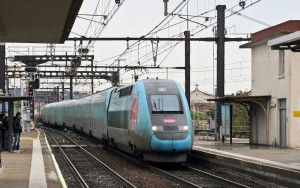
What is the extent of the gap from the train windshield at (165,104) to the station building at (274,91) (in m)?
5.49

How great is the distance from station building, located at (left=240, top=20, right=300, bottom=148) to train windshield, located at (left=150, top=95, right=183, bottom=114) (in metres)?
5.49

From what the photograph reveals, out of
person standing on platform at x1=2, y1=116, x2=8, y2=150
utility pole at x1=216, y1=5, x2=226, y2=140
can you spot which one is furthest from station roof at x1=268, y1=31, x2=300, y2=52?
person standing on platform at x1=2, y1=116, x2=8, y2=150

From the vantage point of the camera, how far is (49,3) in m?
8.29

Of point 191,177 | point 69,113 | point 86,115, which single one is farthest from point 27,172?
point 69,113

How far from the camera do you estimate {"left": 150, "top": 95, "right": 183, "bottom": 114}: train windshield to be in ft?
61.2

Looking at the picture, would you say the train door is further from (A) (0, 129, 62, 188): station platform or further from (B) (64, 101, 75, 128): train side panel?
(B) (64, 101, 75, 128): train side panel

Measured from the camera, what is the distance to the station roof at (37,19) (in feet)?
27.5

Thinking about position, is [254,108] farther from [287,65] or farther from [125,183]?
[125,183]

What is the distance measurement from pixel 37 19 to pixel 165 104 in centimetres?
983

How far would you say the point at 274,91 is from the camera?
1033 inches

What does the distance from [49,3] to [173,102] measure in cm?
1116

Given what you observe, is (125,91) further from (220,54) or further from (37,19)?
(37,19)

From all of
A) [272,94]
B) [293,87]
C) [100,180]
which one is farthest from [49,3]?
[272,94]

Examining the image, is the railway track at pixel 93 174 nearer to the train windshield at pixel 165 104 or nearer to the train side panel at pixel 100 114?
the train windshield at pixel 165 104
